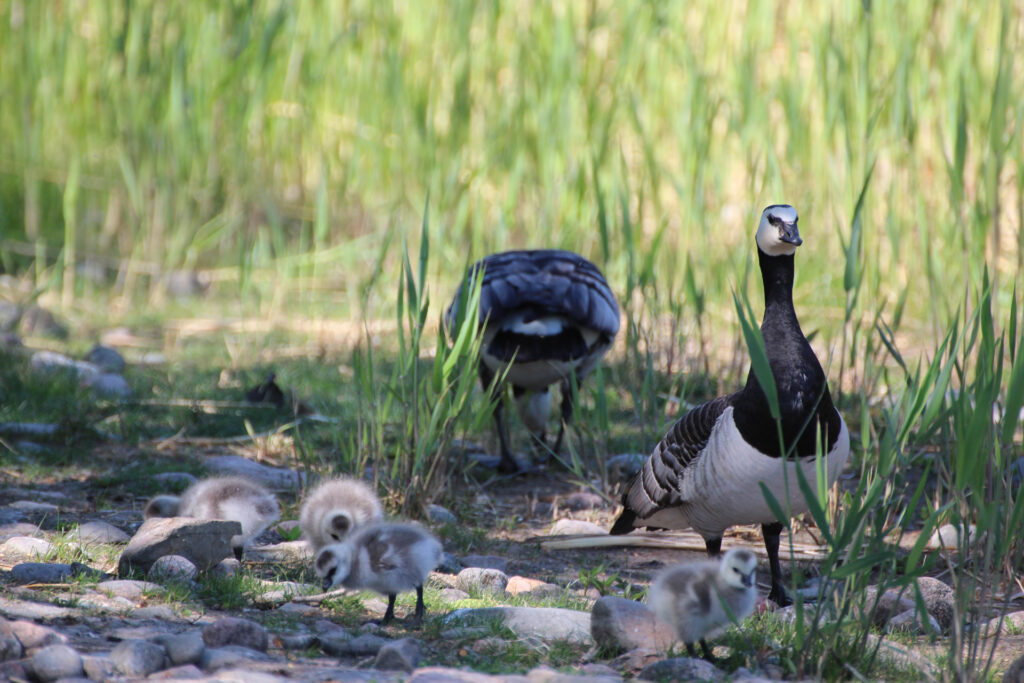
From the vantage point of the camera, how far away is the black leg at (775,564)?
13.2 feet

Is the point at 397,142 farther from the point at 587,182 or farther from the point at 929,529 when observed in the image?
the point at 929,529

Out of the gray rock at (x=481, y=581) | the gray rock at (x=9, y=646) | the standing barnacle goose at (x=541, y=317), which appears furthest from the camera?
the standing barnacle goose at (x=541, y=317)

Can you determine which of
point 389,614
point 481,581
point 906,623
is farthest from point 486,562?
point 906,623

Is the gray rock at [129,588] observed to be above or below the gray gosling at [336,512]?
below

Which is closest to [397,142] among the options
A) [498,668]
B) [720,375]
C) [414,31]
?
[414,31]

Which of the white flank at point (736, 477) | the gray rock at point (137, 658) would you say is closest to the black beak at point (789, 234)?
the white flank at point (736, 477)

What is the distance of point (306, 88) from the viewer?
9031 mm

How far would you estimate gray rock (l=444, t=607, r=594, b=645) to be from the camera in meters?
3.23

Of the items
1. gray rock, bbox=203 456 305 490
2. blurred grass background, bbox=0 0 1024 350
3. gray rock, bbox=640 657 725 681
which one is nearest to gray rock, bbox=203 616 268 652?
gray rock, bbox=640 657 725 681

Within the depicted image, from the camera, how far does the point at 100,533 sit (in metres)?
4.02

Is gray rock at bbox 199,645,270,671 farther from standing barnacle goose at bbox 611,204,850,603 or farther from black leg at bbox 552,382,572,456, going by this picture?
black leg at bbox 552,382,572,456

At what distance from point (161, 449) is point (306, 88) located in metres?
4.39

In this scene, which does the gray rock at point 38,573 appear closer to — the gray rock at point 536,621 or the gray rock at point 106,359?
the gray rock at point 536,621

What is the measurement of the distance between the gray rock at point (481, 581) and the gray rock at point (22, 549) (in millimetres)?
1380
